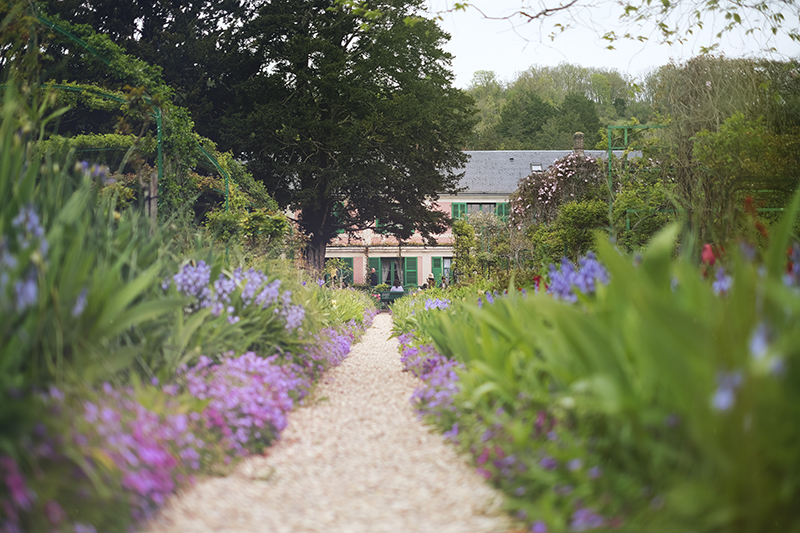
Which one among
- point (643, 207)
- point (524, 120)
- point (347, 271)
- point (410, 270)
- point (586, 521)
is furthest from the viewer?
point (524, 120)

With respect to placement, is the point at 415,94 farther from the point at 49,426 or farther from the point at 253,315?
the point at 49,426

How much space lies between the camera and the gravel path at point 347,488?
215cm

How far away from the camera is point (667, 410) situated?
5.80ft

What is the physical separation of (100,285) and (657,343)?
1941 mm

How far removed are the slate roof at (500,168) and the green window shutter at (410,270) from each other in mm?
3735

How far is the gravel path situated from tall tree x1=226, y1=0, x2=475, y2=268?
1278cm

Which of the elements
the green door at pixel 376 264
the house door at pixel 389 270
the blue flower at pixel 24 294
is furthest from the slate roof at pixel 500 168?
the blue flower at pixel 24 294

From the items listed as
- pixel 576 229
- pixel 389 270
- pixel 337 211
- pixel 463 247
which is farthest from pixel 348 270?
pixel 576 229

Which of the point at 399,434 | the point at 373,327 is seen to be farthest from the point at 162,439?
the point at 373,327

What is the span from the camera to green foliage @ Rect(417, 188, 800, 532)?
1.49 m

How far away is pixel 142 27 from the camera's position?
15.7 metres

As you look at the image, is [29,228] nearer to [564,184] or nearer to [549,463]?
[549,463]

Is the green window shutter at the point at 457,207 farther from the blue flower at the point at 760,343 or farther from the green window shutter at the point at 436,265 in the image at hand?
the blue flower at the point at 760,343

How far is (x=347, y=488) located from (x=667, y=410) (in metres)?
1.38
